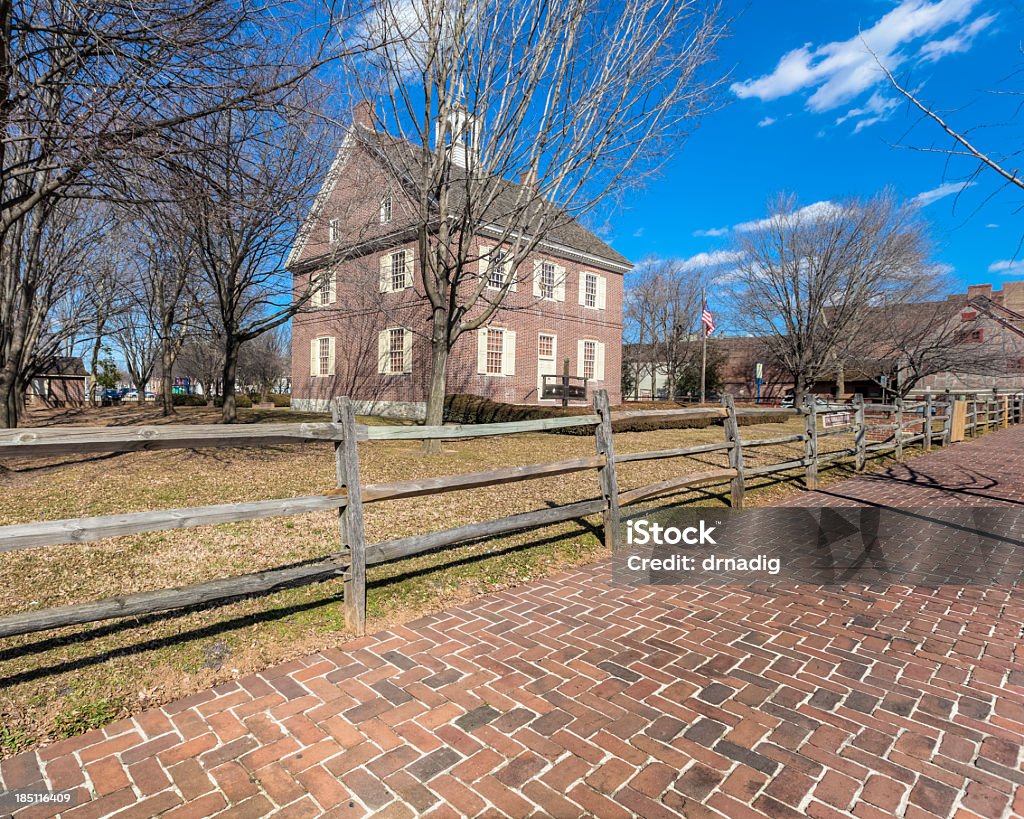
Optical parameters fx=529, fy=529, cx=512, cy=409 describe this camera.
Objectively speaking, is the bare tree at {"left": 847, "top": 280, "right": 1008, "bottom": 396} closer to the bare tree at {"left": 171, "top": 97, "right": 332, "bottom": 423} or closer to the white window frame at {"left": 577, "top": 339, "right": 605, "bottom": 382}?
the white window frame at {"left": 577, "top": 339, "right": 605, "bottom": 382}

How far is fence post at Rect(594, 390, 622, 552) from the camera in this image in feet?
17.9

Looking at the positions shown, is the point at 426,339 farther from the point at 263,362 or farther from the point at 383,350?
the point at 263,362

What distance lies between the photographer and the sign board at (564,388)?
21583 millimetres

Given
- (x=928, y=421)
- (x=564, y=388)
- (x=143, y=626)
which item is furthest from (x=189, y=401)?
(x=928, y=421)

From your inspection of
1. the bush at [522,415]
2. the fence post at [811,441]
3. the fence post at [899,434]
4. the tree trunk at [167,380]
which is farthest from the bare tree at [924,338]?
the tree trunk at [167,380]

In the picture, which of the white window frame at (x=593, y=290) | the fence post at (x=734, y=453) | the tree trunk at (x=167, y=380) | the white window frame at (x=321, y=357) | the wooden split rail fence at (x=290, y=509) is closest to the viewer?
the wooden split rail fence at (x=290, y=509)

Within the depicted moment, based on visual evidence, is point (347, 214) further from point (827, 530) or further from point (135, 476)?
point (827, 530)

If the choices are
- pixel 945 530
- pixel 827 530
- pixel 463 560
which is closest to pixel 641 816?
pixel 463 560

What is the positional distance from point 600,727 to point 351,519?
1.99 meters

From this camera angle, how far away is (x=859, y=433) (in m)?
10.4

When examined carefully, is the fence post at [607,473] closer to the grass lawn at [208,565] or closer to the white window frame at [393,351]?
the grass lawn at [208,565]

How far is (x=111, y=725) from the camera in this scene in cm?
262

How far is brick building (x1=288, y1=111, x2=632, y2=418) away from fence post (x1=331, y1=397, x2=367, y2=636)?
10.7 metres

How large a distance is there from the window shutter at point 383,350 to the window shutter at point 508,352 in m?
4.79
